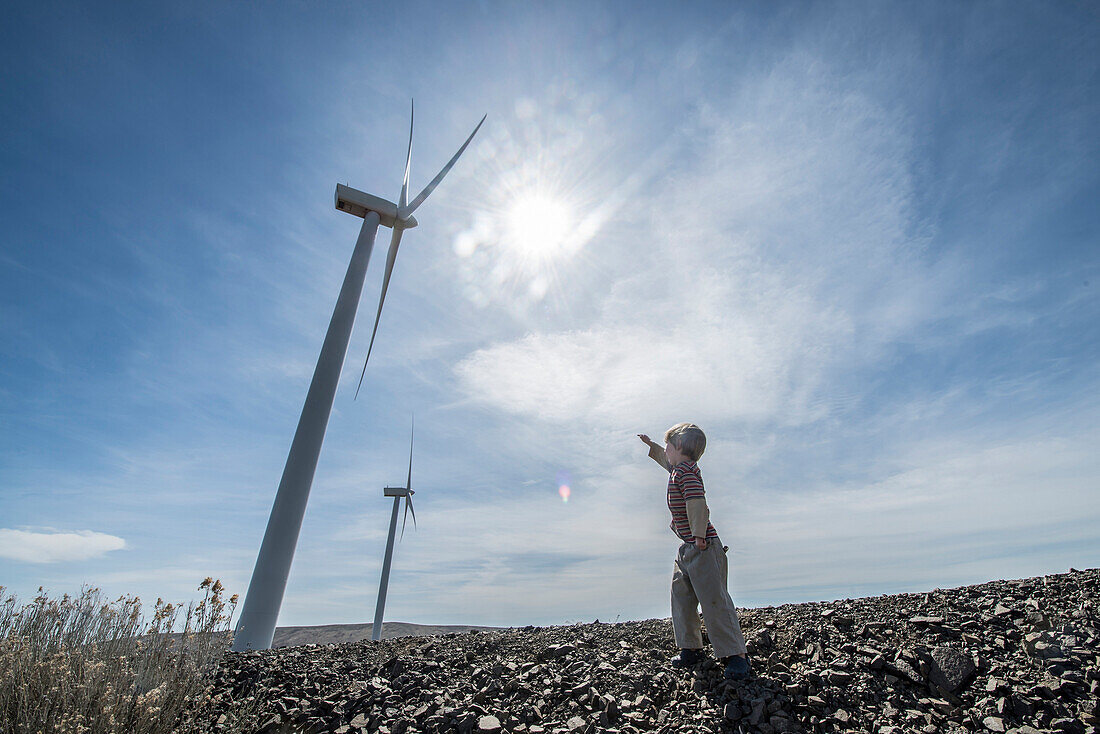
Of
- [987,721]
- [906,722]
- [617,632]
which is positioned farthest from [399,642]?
[987,721]

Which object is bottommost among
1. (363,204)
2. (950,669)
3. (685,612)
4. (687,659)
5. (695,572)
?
(950,669)

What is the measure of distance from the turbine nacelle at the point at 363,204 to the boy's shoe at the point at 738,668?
16640 millimetres

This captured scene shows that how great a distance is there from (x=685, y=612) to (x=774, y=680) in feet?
3.60

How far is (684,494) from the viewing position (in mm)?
5906

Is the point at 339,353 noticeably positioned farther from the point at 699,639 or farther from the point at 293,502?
the point at 699,639

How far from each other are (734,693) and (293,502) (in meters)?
9.14

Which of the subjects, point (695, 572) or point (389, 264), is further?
point (389, 264)

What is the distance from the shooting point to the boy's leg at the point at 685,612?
19.3 ft

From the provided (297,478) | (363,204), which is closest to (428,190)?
(363,204)

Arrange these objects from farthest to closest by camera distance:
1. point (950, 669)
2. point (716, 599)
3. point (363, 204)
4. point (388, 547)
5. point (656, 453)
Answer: point (388, 547) < point (363, 204) < point (656, 453) < point (716, 599) < point (950, 669)

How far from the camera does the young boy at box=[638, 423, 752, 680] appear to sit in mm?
5383

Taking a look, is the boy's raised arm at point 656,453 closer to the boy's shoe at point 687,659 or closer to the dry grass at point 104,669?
the boy's shoe at point 687,659

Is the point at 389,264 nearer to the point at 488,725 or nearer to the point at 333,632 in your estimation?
the point at 488,725

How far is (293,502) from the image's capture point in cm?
1061
